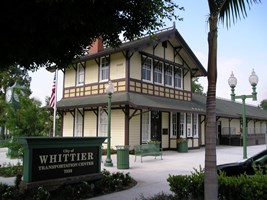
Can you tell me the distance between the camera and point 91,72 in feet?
77.8

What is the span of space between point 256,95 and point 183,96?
1191 cm

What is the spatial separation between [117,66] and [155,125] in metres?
5.13

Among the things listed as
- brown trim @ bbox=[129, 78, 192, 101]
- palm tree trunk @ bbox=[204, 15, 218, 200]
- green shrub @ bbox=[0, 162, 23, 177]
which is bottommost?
green shrub @ bbox=[0, 162, 23, 177]

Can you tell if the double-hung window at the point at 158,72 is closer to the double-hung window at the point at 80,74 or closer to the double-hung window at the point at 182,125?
the double-hung window at the point at 182,125

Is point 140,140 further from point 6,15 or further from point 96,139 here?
point 6,15

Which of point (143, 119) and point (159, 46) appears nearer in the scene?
point (143, 119)

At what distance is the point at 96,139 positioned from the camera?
8.97 metres

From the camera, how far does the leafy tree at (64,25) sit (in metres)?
5.18

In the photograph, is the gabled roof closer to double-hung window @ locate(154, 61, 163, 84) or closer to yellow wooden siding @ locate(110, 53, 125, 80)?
yellow wooden siding @ locate(110, 53, 125, 80)

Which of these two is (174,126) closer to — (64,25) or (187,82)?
(187,82)

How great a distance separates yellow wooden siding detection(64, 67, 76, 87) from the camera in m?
25.2

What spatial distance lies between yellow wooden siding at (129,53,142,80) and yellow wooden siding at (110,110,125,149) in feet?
8.90

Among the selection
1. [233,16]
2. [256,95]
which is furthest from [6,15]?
[256,95]

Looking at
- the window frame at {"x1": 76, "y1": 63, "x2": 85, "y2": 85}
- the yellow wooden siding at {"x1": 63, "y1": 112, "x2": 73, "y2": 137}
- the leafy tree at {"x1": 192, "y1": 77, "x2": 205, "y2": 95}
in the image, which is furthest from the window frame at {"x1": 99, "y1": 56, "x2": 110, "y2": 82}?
the leafy tree at {"x1": 192, "y1": 77, "x2": 205, "y2": 95}
